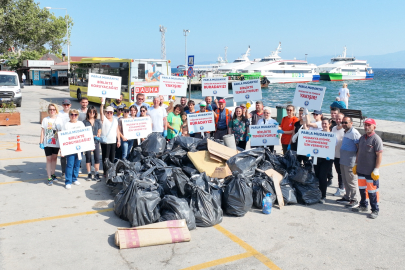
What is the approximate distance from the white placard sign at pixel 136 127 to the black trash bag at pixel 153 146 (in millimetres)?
325

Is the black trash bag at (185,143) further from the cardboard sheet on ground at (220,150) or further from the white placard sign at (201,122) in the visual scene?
the white placard sign at (201,122)

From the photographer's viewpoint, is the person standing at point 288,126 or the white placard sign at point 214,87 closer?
the person standing at point 288,126

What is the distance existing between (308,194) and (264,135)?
5.50ft

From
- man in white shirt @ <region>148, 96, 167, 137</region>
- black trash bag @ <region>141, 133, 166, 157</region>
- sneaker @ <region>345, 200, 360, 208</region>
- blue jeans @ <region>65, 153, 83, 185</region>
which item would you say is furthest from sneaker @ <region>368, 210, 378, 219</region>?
blue jeans @ <region>65, 153, 83, 185</region>

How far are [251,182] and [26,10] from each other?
150 feet

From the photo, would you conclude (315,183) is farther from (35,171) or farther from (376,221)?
(35,171)

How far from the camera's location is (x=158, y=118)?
8.37 meters

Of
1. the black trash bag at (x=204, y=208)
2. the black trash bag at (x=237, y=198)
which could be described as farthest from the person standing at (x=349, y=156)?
the black trash bag at (x=204, y=208)

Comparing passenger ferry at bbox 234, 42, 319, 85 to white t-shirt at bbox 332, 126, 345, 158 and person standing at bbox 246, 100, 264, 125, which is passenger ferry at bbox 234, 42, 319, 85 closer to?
person standing at bbox 246, 100, 264, 125

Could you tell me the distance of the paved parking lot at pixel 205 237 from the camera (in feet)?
14.2

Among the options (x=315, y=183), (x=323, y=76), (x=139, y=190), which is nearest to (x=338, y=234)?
(x=315, y=183)

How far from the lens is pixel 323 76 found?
80.2m

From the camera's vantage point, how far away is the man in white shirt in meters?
8.35

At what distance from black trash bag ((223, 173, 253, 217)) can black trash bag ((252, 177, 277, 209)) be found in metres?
Answer: 0.31
